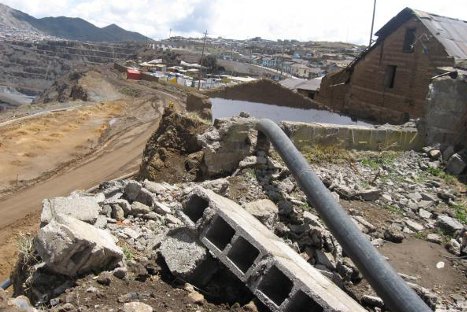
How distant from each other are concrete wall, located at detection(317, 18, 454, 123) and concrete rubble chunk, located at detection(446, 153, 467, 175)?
5309 mm

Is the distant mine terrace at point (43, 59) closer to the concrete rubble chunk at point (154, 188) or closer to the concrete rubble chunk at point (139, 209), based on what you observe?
the concrete rubble chunk at point (154, 188)

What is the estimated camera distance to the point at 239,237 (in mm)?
Answer: 5684

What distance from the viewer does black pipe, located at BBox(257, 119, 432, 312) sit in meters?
5.76

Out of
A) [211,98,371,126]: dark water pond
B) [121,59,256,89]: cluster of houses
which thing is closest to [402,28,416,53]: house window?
[211,98,371,126]: dark water pond

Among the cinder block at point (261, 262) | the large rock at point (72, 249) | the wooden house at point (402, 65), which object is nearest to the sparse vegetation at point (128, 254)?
the large rock at point (72, 249)

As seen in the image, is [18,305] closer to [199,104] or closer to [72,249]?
[72,249]

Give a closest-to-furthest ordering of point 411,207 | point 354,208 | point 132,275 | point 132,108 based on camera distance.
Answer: point 132,275, point 354,208, point 411,207, point 132,108

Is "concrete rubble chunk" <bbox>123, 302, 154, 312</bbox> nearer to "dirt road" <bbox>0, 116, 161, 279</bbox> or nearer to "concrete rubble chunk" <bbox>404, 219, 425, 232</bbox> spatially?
"concrete rubble chunk" <bbox>404, 219, 425, 232</bbox>

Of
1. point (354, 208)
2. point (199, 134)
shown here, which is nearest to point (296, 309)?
point (354, 208)

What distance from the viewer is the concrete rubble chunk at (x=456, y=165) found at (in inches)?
459

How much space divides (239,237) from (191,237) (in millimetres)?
668

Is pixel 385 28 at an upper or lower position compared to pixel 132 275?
upper

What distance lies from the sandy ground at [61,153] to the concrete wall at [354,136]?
25.3ft

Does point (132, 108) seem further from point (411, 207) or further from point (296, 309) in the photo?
point (296, 309)
